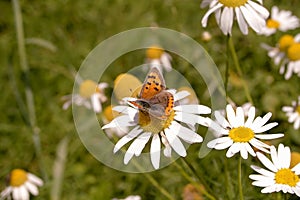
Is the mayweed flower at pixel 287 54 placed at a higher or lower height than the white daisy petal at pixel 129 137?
higher

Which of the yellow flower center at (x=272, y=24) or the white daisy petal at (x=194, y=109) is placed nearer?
the white daisy petal at (x=194, y=109)

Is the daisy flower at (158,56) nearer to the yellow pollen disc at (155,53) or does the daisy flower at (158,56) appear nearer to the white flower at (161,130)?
the yellow pollen disc at (155,53)

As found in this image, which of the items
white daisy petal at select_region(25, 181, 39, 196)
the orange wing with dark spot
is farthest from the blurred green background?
the orange wing with dark spot

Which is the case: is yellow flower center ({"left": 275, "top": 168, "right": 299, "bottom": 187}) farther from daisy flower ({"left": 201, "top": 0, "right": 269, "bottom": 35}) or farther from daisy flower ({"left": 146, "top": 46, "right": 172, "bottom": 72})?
daisy flower ({"left": 146, "top": 46, "right": 172, "bottom": 72})

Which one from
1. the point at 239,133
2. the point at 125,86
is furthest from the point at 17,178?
the point at 239,133

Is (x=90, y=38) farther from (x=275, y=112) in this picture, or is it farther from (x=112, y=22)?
(x=275, y=112)

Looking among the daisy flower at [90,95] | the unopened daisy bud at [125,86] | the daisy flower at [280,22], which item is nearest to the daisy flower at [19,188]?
the daisy flower at [90,95]
